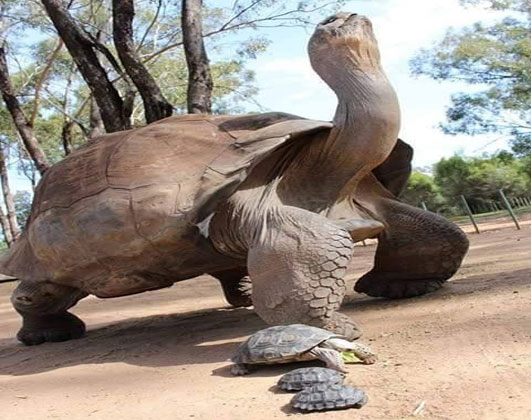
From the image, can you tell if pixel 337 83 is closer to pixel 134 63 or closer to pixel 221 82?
pixel 134 63

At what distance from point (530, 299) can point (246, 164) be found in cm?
187

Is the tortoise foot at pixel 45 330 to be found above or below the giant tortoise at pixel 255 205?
below

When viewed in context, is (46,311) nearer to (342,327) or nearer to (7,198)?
(342,327)

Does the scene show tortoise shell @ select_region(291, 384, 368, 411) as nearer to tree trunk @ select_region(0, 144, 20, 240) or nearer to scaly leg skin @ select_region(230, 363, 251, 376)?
scaly leg skin @ select_region(230, 363, 251, 376)

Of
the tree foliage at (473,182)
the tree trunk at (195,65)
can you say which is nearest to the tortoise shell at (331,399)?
the tree trunk at (195,65)

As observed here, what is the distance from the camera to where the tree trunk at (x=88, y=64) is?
8.71m

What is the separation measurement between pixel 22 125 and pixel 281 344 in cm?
1155

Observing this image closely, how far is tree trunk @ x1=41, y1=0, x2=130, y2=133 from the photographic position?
8.71m

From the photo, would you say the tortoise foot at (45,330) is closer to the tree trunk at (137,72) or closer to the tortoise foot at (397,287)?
the tortoise foot at (397,287)

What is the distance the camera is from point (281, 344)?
2789 mm

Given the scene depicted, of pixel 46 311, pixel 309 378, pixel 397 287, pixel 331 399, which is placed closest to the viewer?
pixel 331 399

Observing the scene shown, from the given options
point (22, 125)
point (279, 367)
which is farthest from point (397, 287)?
point (22, 125)

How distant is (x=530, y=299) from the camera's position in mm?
3566

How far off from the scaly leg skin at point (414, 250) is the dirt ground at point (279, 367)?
0.49 feet
